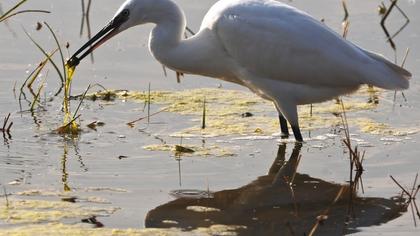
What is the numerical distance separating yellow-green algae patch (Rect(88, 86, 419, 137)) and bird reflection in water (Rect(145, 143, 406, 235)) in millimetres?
1100

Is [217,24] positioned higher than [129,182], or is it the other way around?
[217,24]

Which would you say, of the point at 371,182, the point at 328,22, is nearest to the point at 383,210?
the point at 371,182

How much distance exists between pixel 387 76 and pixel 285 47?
71cm

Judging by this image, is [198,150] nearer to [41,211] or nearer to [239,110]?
[239,110]

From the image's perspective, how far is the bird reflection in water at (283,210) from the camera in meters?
5.65

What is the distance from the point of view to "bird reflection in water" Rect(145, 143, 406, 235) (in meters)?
5.65

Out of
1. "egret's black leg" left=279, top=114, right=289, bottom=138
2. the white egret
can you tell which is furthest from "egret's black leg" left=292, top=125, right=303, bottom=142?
"egret's black leg" left=279, top=114, right=289, bottom=138

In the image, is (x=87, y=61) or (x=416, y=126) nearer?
(x=416, y=126)

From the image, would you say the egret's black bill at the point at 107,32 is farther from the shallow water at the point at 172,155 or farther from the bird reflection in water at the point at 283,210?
the bird reflection in water at the point at 283,210

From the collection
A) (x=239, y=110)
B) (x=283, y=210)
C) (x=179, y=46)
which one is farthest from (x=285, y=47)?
(x=283, y=210)

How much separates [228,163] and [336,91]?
3.33ft

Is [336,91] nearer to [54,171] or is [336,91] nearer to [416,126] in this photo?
[416,126]

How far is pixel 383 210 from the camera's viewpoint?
19.6 feet

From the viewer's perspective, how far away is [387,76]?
23.5ft
